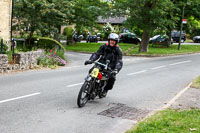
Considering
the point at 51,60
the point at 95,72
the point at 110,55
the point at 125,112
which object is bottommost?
the point at 125,112

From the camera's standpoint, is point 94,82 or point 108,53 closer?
point 94,82

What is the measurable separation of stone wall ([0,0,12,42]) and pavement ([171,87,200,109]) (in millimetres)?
14614

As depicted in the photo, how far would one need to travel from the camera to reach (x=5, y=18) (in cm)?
2175

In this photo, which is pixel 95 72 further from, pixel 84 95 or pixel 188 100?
pixel 188 100

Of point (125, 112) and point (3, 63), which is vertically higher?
point (3, 63)

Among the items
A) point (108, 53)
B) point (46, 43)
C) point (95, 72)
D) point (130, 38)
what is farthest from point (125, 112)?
point (130, 38)

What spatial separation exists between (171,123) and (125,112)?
1661 millimetres

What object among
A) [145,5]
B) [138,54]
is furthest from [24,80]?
[145,5]

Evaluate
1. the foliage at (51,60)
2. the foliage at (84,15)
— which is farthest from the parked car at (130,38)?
the foliage at (51,60)

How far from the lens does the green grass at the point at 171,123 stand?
19.3ft

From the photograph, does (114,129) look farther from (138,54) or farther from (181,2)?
(181,2)

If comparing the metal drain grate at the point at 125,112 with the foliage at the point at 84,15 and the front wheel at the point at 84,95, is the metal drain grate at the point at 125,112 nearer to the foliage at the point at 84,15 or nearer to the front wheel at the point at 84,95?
the front wheel at the point at 84,95

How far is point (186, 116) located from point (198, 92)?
3801 millimetres

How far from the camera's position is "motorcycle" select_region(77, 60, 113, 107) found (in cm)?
782
